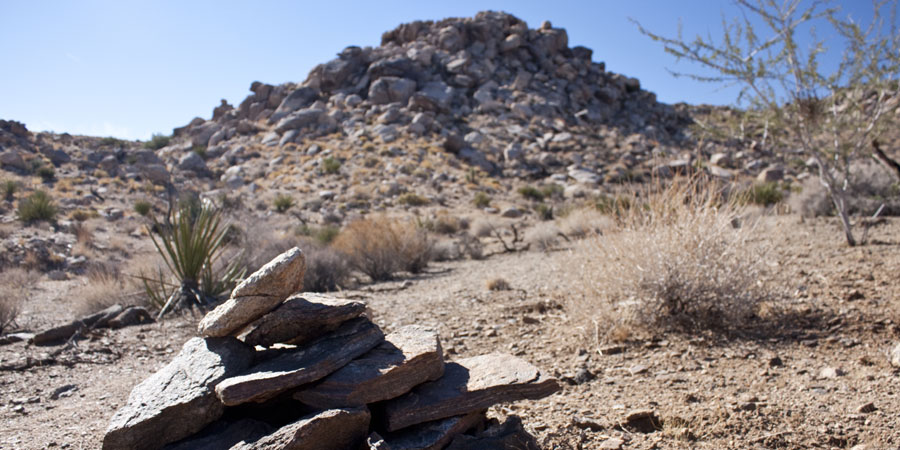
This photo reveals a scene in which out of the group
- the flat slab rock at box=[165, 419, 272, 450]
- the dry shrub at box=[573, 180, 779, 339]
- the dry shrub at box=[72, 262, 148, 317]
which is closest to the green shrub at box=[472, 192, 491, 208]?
the dry shrub at box=[72, 262, 148, 317]

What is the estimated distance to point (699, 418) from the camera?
11.4 feet

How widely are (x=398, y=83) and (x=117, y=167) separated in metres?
20.0

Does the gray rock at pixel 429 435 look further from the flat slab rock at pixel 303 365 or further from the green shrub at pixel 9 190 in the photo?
the green shrub at pixel 9 190

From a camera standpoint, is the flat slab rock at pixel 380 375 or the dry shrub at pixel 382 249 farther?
the dry shrub at pixel 382 249

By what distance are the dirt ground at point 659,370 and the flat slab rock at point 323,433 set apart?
1233 millimetres

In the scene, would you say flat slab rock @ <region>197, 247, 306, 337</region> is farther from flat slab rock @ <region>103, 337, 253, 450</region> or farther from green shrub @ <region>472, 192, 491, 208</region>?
green shrub @ <region>472, 192, 491, 208</region>

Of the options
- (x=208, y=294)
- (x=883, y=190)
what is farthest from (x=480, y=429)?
(x=883, y=190)

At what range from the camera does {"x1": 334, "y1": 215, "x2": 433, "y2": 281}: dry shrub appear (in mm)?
11391

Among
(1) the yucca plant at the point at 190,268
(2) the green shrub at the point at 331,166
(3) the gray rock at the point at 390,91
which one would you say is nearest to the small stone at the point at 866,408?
(1) the yucca plant at the point at 190,268

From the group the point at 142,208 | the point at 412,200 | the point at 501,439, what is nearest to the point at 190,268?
the point at 501,439

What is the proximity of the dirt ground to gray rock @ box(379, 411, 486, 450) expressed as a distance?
0.71 meters

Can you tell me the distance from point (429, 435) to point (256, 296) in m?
1.26

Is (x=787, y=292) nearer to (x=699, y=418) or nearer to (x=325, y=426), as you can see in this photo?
(x=699, y=418)

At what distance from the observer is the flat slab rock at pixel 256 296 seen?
123 inches
